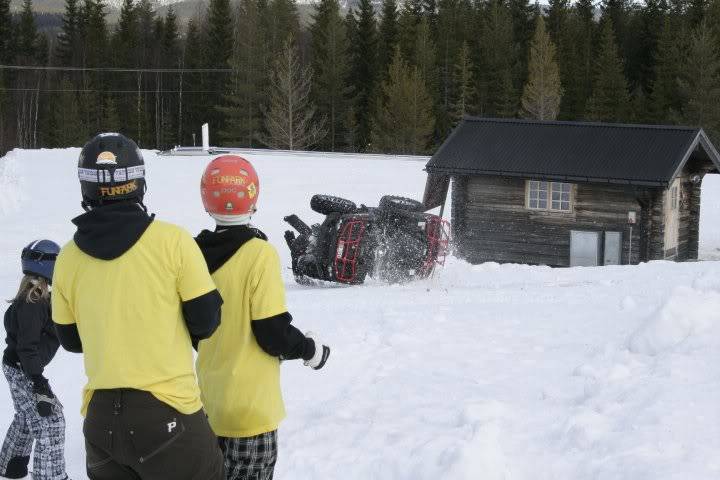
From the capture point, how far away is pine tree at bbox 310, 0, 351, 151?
2466 inches

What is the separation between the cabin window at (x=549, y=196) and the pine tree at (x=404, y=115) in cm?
3344

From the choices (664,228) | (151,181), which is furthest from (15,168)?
(664,228)

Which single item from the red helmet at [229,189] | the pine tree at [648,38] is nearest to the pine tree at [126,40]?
the pine tree at [648,38]

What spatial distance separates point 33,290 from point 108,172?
207 cm

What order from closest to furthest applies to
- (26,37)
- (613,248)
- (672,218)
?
(613,248) → (672,218) → (26,37)

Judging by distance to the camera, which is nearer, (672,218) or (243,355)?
(243,355)

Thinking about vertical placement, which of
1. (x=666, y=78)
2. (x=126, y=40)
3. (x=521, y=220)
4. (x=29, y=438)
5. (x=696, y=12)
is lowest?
(x=29, y=438)

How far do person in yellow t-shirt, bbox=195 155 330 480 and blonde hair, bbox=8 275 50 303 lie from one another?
5.26 feet

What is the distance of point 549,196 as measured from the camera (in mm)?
23859

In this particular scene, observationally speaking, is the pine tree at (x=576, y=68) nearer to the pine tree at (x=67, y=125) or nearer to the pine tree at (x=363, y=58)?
the pine tree at (x=363, y=58)

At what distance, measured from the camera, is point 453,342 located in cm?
811

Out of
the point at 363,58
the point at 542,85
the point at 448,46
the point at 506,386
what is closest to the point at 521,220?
the point at 506,386

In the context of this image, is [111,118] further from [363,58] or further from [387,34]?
[387,34]

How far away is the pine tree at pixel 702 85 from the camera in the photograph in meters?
54.1
